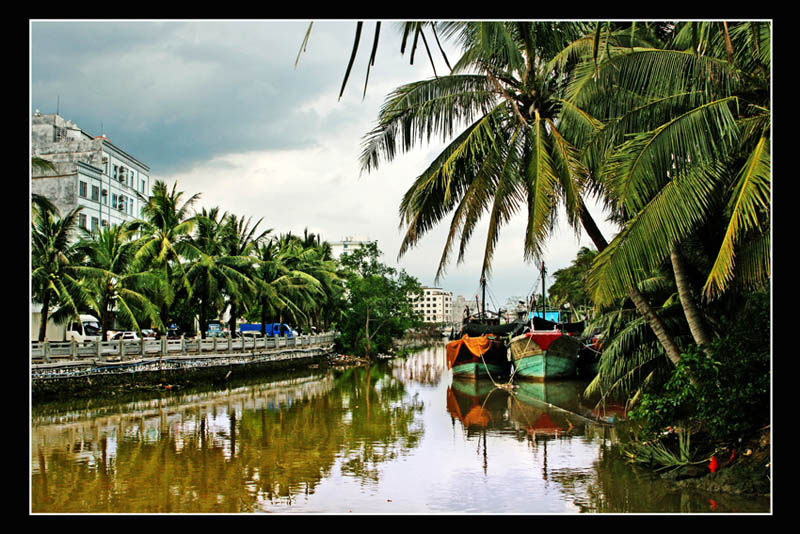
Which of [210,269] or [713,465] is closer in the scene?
[713,465]

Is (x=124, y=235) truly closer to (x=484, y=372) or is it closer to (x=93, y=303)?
(x=93, y=303)

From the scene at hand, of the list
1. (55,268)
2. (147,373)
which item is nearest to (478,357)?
(147,373)

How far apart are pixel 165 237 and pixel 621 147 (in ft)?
71.3

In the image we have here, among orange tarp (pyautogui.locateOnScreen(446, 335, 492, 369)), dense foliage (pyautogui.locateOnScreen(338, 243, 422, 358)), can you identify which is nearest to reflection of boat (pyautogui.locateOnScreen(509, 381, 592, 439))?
orange tarp (pyautogui.locateOnScreen(446, 335, 492, 369))

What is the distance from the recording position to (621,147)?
24.5 ft

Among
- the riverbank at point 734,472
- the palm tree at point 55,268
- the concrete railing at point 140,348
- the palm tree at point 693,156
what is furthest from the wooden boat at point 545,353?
the palm tree at point 693,156

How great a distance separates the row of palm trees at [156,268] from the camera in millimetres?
19391

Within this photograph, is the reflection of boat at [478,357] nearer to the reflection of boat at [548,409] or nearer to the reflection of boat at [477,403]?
the reflection of boat at [477,403]

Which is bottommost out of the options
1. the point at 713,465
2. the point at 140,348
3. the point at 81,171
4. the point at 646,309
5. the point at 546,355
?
the point at 546,355

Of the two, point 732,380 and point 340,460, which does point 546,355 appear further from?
point 732,380

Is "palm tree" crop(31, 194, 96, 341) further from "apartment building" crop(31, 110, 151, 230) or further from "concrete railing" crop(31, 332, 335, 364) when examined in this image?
"apartment building" crop(31, 110, 151, 230)

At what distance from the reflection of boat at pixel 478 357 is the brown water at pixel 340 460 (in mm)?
7493
